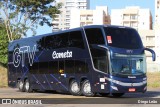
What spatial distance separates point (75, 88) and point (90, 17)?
360ft

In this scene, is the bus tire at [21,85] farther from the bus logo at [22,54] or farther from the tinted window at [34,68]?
the tinted window at [34,68]

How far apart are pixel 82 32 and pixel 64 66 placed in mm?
2969

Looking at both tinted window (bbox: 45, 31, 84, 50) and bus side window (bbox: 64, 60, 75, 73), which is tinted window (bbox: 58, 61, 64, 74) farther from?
tinted window (bbox: 45, 31, 84, 50)

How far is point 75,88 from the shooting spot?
24.5 m

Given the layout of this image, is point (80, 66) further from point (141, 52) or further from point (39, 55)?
point (39, 55)

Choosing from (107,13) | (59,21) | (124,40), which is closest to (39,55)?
(124,40)

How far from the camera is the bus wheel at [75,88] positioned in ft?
79.2

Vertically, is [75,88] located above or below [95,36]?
below

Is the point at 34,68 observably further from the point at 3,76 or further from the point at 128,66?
the point at 3,76

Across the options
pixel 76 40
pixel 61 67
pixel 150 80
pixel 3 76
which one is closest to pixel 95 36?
pixel 76 40

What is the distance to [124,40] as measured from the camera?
73.6 ft

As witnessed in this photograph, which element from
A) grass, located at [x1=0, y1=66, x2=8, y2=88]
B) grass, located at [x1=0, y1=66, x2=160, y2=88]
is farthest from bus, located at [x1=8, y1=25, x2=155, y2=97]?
grass, located at [x1=0, y1=66, x2=8, y2=88]

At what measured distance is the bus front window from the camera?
2183 centimetres

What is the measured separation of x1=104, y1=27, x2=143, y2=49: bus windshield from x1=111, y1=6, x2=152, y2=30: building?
100136 mm
